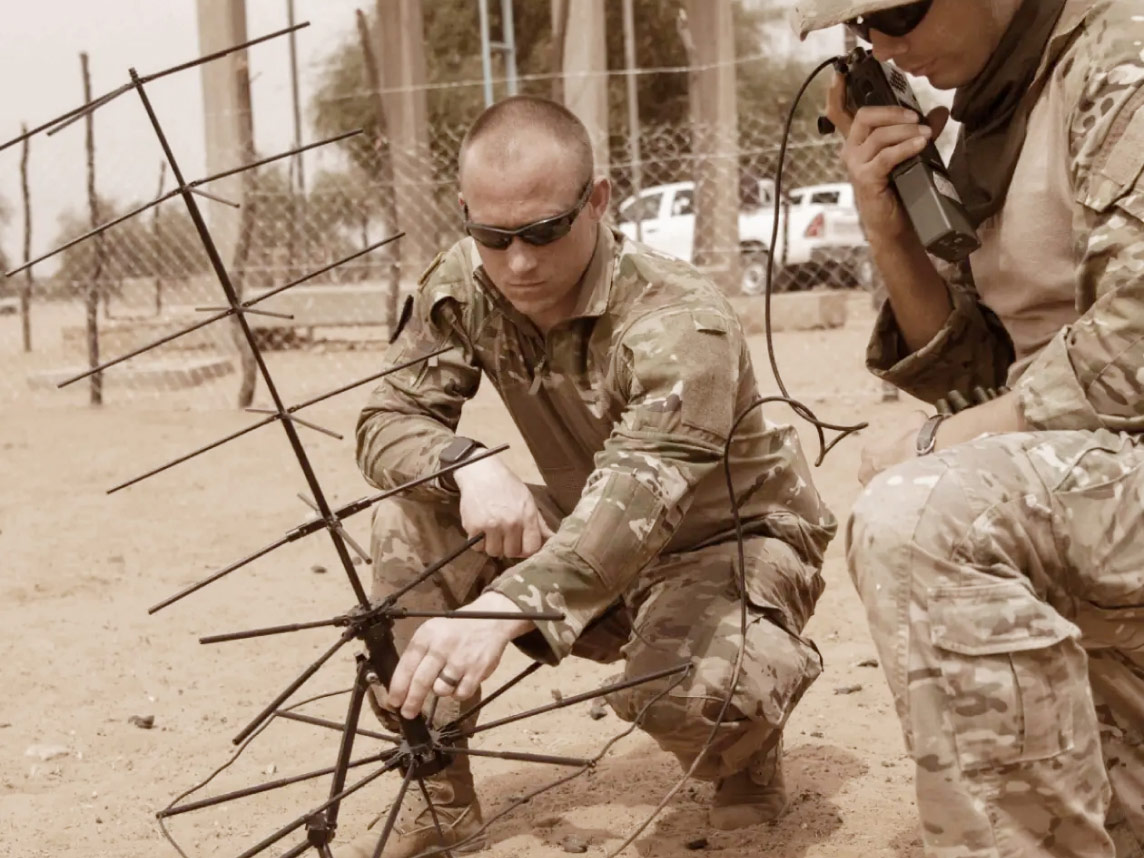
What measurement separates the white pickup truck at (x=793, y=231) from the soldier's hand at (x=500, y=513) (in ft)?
50.7

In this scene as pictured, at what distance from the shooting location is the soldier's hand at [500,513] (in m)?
3.13

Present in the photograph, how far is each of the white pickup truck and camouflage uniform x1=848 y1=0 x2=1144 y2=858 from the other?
52.1 ft

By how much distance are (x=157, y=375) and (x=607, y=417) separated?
389 inches

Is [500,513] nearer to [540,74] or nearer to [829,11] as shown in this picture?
[829,11]

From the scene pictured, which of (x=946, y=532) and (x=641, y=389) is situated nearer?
(x=946, y=532)

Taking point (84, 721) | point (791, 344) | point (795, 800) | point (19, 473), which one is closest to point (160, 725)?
point (84, 721)

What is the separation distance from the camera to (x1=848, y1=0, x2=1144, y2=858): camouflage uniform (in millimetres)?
2398

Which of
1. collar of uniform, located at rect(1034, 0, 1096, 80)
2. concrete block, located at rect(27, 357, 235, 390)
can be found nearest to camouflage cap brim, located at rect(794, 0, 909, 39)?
collar of uniform, located at rect(1034, 0, 1096, 80)

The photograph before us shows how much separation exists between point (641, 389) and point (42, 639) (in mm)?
3077

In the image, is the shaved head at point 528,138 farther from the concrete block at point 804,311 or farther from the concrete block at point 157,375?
the concrete block at point 804,311

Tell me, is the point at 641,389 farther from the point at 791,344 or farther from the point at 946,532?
Answer: the point at 791,344

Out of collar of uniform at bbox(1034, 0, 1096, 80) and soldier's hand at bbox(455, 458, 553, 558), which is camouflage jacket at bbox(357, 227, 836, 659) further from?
collar of uniform at bbox(1034, 0, 1096, 80)

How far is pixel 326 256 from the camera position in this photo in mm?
16844

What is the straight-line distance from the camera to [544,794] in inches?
149
